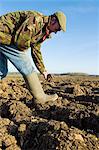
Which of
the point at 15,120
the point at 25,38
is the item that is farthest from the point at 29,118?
the point at 25,38

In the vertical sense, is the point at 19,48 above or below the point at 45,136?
above

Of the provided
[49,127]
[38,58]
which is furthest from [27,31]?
[49,127]

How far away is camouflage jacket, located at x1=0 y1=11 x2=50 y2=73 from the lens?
5484mm

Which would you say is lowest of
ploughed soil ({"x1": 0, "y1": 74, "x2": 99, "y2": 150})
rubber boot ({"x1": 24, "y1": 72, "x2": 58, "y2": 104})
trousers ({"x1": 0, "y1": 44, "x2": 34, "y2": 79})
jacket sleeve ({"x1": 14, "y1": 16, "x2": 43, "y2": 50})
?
ploughed soil ({"x1": 0, "y1": 74, "x2": 99, "y2": 150})

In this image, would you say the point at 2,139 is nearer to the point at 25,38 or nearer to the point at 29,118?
the point at 29,118

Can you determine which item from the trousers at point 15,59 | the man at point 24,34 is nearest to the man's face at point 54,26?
the man at point 24,34

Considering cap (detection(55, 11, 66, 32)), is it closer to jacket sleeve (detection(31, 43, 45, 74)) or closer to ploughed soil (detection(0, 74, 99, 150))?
jacket sleeve (detection(31, 43, 45, 74))

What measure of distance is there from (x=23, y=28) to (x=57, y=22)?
0.44m

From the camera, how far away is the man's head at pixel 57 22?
5.46m

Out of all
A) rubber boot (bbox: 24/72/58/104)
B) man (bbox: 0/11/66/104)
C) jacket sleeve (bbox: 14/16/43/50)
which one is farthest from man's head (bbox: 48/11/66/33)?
rubber boot (bbox: 24/72/58/104)

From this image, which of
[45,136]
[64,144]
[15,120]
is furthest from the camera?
[15,120]

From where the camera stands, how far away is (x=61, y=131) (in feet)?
13.8

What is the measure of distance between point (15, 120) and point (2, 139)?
83 cm

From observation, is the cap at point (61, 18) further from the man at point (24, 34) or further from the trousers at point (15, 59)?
the trousers at point (15, 59)
